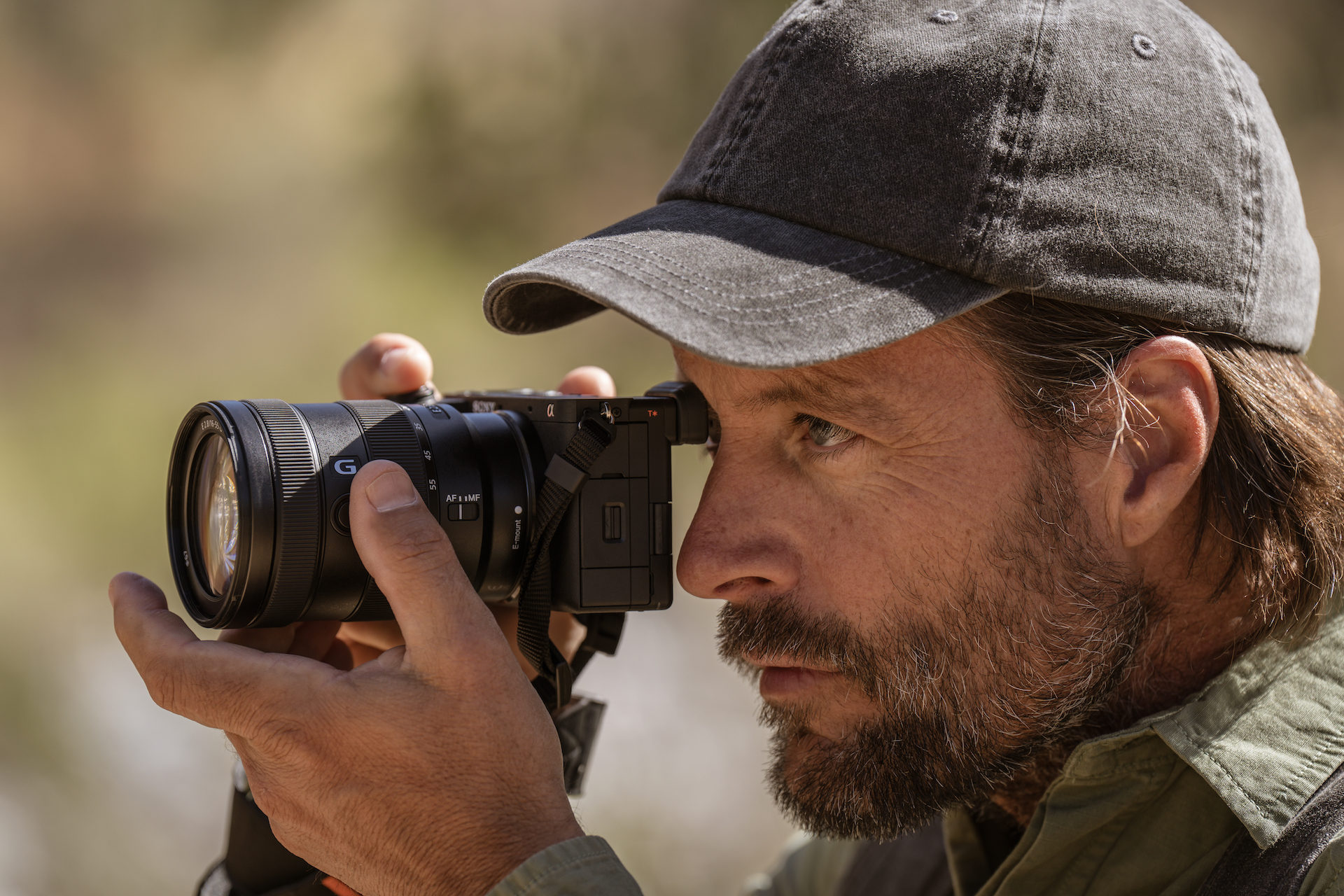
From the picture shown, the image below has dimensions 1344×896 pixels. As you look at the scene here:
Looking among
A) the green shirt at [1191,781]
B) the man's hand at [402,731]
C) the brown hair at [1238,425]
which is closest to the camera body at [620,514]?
the man's hand at [402,731]

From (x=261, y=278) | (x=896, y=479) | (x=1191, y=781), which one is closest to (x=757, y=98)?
(x=896, y=479)

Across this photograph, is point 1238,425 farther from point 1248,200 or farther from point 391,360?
point 391,360

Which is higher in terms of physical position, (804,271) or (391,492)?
(804,271)

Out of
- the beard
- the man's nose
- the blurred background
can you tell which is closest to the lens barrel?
the man's nose

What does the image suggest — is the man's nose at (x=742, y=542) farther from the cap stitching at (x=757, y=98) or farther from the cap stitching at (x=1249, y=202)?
the cap stitching at (x=1249, y=202)

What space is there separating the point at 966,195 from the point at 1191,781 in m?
0.69

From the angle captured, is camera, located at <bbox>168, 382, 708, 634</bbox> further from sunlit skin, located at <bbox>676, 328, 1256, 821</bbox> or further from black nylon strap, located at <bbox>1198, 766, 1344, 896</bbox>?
black nylon strap, located at <bbox>1198, 766, 1344, 896</bbox>

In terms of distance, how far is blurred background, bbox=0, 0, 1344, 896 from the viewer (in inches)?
116

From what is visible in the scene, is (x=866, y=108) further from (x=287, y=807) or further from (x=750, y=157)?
(x=287, y=807)

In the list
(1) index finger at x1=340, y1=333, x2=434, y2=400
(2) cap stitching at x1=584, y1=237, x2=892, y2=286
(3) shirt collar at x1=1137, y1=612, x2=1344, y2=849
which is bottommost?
(3) shirt collar at x1=1137, y1=612, x2=1344, y2=849

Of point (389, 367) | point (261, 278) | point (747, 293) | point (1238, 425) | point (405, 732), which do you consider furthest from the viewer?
point (261, 278)

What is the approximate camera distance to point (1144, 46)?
3.85 feet

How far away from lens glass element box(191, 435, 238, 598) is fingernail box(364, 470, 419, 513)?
0.16 meters

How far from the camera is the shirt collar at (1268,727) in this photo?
1.07 meters
